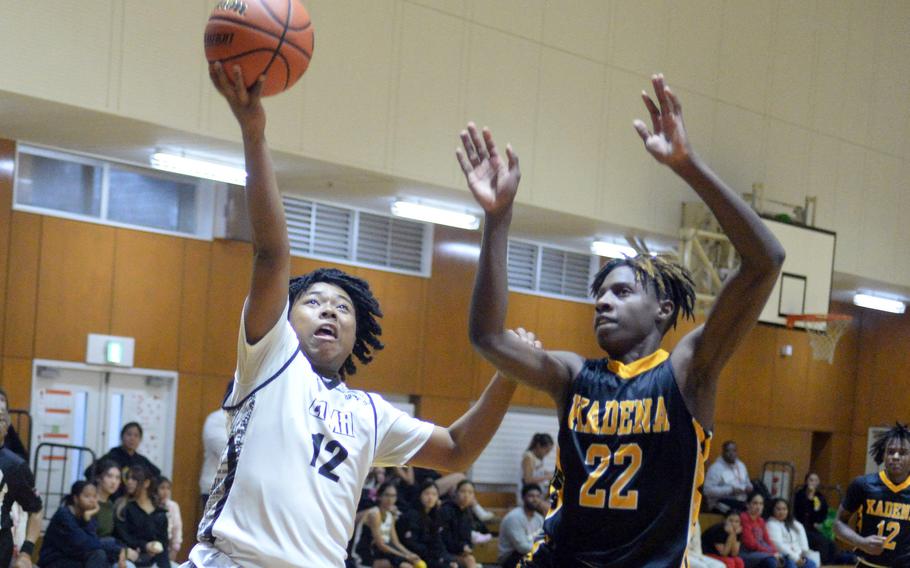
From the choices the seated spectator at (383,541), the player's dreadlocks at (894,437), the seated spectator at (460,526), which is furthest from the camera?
the seated spectator at (460,526)

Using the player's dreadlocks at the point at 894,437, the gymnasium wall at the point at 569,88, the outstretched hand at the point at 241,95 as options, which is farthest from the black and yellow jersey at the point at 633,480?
the gymnasium wall at the point at 569,88

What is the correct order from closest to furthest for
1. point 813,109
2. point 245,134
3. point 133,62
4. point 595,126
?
1. point 245,134
2. point 133,62
3. point 595,126
4. point 813,109

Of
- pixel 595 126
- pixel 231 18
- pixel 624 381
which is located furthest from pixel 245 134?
pixel 595 126

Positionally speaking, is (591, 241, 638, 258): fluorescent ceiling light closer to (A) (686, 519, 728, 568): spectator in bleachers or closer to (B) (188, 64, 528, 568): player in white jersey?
(A) (686, 519, 728, 568): spectator in bleachers

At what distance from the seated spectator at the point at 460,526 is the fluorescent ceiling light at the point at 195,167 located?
4155 millimetres

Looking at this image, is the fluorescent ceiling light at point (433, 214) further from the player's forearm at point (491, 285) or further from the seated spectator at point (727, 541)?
the player's forearm at point (491, 285)

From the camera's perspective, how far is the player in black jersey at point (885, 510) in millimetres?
8688

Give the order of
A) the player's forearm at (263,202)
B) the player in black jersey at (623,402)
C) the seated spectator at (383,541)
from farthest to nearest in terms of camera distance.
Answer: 1. the seated spectator at (383,541)
2. the player in black jersey at (623,402)
3. the player's forearm at (263,202)

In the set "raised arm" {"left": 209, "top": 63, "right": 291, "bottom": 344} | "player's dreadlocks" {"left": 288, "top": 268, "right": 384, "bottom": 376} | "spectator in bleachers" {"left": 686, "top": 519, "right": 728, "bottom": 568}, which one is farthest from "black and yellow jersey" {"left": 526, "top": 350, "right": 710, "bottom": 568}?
"spectator in bleachers" {"left": 686, "top": 519, "right": 728, "bottom": 568}

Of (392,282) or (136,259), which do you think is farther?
(392,282)

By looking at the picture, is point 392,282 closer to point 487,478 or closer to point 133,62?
point 487,478

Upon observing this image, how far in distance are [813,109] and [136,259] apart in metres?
9.65

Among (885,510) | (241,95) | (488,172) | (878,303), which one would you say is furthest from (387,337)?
(241,95)

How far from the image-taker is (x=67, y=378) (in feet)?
39.4
